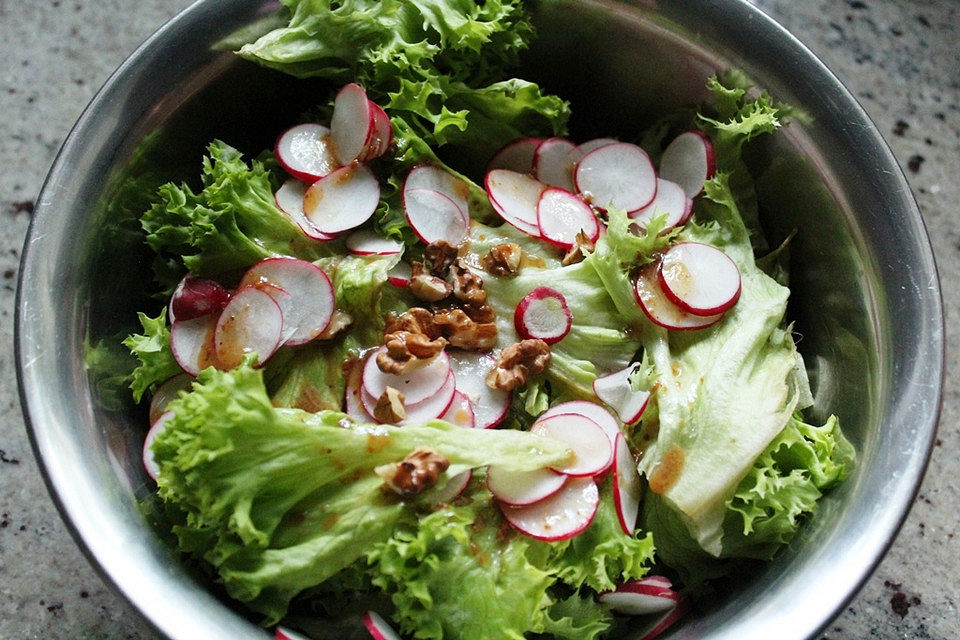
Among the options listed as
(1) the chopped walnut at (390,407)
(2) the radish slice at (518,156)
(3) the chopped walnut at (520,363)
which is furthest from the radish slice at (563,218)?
(1) the chopped walnut at (390,407)

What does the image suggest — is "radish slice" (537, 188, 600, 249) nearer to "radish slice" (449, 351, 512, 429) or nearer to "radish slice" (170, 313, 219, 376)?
"radish slice" (449, 351, 512, 429)

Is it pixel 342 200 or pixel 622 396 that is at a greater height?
pixel 342 200

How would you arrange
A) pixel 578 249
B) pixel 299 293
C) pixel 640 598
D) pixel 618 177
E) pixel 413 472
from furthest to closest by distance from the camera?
pixel 618 177
pixel 578 249
pixel 299 293
pixel 640 598
pixel 413 472

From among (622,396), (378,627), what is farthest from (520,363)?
(378,627)

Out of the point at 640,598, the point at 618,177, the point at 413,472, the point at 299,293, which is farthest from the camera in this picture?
the point at 618,177

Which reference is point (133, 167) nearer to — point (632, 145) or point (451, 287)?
point (451, 287)

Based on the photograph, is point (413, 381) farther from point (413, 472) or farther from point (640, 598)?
point (640, 598)

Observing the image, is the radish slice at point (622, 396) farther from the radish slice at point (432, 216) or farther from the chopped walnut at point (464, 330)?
the radish slice at point (432, 216)
